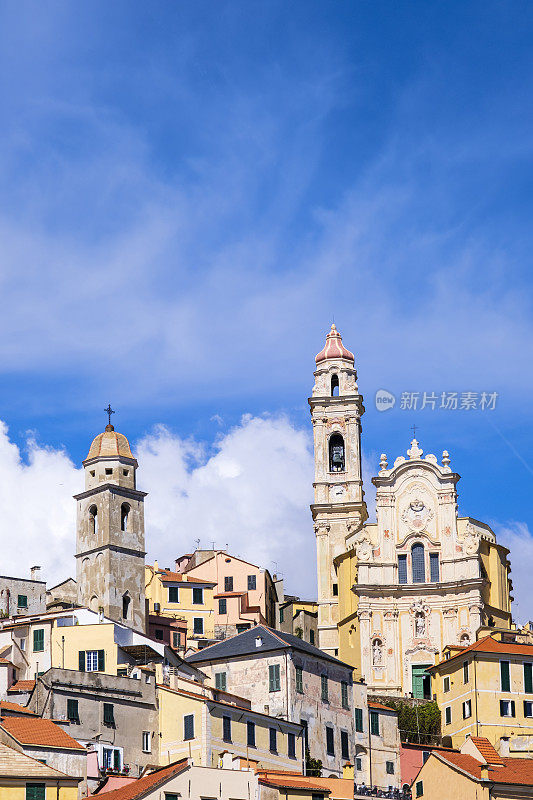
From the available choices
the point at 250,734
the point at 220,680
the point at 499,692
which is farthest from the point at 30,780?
the point at 499,692

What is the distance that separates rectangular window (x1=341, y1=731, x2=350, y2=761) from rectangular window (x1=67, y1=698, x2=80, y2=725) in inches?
632

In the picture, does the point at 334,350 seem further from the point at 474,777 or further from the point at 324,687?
the point at 474,777

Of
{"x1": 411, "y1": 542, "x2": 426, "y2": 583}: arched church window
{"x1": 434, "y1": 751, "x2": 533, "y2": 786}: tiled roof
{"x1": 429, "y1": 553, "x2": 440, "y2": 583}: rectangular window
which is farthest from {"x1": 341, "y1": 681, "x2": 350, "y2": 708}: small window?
{"x1": 411, "y1": 542, "x2": 426, "y2": 583}: arched church window

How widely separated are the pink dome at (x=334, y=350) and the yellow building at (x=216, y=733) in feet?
185

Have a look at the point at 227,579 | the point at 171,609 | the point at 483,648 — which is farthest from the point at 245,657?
the point at 227,579

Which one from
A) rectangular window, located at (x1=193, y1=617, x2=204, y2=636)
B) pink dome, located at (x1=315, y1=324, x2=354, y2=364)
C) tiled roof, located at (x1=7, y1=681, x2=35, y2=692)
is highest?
pink dome, located at (x1=315, y1=324, x2=354, y2=364)

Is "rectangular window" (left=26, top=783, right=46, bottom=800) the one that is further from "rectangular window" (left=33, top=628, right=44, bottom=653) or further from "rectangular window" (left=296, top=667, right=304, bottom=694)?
"rectangular window" (left=33, top=628, right=44, bottom=653)

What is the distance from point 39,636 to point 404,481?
3851 centimetres

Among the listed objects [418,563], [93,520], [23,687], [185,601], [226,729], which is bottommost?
[226,729]

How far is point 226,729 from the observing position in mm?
69625

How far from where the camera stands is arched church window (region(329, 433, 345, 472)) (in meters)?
123

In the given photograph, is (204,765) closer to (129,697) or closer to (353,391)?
(129,697)

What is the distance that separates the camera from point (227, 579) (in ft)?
385

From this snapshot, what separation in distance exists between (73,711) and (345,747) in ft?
54.5
